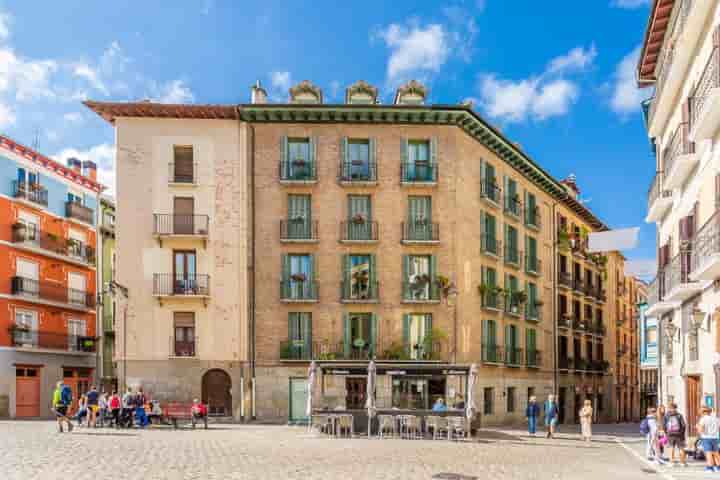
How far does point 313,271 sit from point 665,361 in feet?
54.2

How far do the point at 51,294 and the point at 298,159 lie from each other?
18.4 m

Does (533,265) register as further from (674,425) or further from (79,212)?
(674,425)

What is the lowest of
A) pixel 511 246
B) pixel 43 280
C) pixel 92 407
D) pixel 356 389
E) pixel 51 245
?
pixel 356 389

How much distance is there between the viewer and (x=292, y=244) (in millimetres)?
41281

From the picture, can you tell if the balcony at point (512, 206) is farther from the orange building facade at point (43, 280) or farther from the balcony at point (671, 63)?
the orange building facade at point (43, 280)

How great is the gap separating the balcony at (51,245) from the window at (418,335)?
21.8 meters

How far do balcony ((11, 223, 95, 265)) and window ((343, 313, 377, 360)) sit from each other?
19.3 meters

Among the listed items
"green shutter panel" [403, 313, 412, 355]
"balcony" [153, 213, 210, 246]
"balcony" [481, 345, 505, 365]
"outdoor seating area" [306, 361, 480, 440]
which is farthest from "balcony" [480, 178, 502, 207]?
"outdoor seating area" [306, 361, 480, 440]

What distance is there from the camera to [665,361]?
3209 cm

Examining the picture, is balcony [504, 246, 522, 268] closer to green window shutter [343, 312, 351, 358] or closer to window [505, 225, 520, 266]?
window [505, 225, 520, 266]

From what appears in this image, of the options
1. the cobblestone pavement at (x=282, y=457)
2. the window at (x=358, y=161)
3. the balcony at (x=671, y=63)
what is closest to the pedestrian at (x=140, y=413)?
the cobblestone pavement at (x=282, y=457)

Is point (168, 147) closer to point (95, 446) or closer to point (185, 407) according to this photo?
point (185, 407)

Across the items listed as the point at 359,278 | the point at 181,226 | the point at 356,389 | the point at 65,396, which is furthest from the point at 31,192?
the point at 65,396

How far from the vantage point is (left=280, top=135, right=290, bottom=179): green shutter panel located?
1631 inches
